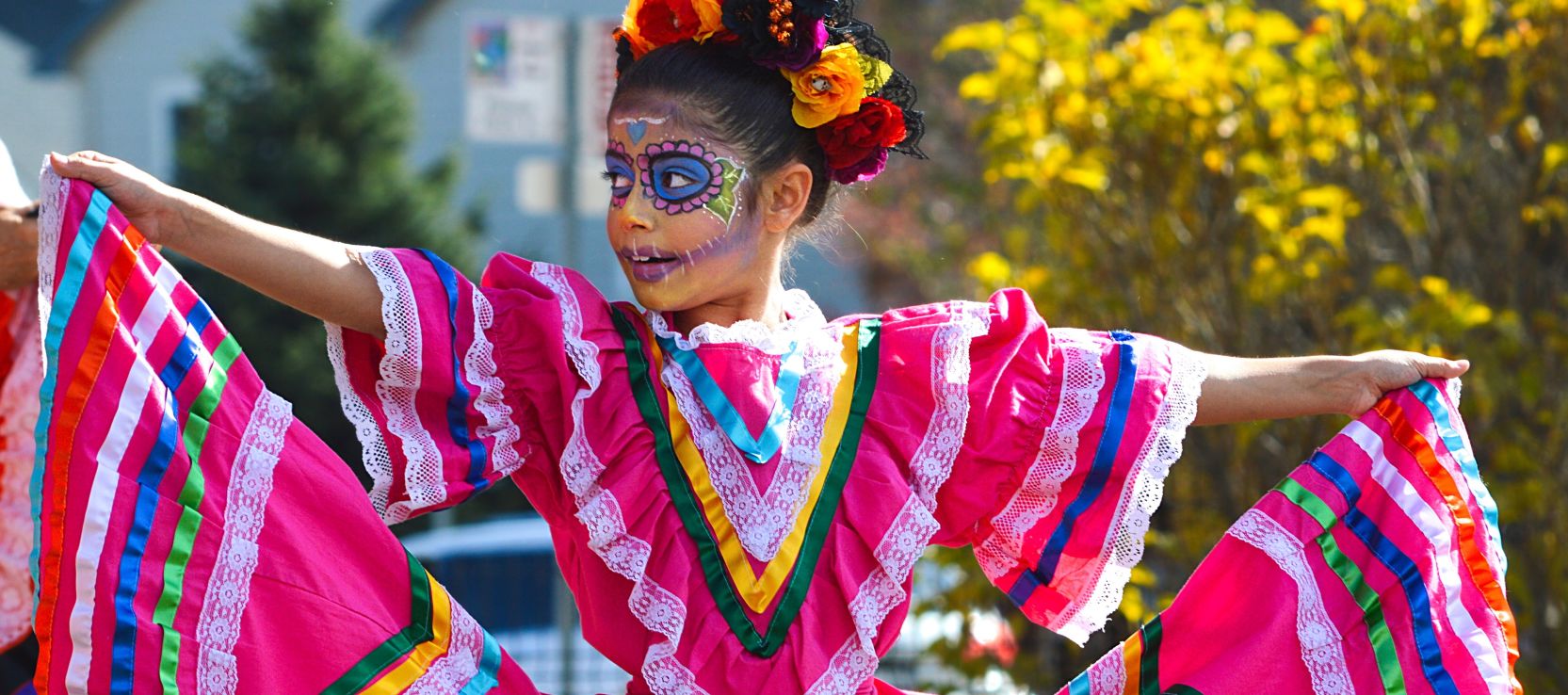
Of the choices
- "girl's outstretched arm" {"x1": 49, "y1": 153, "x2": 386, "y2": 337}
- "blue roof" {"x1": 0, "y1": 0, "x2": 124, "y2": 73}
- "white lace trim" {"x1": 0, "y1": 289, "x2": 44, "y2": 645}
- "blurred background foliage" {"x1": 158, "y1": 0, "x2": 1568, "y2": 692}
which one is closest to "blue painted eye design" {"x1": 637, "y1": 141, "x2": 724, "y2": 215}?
"girl's outstretched arm" {"x1": 49, "y1": 153, "x2": 386, "y2": 337}

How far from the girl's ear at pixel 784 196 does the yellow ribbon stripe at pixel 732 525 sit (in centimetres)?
28

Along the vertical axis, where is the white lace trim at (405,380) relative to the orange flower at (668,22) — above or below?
Result: below

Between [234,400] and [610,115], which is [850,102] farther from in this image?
[234,400]

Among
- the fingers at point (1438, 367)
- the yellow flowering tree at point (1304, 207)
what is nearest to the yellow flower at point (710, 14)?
the fingers at point (1438, 367)

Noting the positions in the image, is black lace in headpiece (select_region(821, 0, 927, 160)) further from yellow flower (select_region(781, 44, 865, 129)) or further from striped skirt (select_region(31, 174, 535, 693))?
striped skirt (select_region(31, 174, 535, 693))

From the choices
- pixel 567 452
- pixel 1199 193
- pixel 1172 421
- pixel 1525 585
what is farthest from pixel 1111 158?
pixel 567 452

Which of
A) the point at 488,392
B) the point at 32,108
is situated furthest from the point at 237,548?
the point at 32,108

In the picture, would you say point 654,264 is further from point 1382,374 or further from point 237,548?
point 1382,374

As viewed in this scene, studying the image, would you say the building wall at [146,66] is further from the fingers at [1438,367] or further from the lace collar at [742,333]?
the fingers at [1438,367]

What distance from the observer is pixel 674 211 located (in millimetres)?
2305

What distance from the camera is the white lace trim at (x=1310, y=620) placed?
2.36 meters

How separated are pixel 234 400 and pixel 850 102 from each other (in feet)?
2.95

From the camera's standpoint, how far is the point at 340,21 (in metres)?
10.2

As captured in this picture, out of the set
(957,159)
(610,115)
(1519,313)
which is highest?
(610,115)
